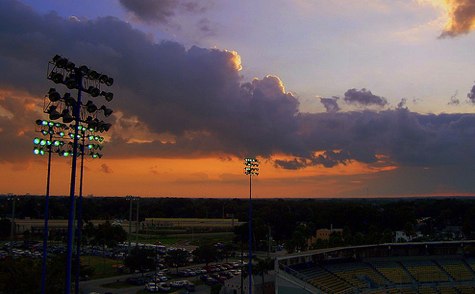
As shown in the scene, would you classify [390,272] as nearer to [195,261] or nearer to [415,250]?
[415,250]

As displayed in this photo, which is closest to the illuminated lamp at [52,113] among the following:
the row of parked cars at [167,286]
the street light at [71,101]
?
the street light at [71,101]

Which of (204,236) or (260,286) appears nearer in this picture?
(260,286)

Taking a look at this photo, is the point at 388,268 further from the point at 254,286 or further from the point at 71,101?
the point at 71,101

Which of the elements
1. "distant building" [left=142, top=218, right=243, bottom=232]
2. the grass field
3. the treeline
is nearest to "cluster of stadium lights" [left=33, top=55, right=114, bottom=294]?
the treeline

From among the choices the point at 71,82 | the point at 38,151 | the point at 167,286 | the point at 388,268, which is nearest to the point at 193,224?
the point at 167,286

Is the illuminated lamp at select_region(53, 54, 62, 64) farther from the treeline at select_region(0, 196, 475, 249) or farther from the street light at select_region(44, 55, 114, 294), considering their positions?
the treeline at select_region(0, 196, 475, 249)

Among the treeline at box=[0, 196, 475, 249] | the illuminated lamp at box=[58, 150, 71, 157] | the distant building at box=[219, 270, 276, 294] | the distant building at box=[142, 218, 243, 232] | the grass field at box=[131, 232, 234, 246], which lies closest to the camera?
the illuminated lamp at box=[58, 150, 71, 157]

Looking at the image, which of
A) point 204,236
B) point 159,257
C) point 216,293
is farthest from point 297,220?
point 216,293
